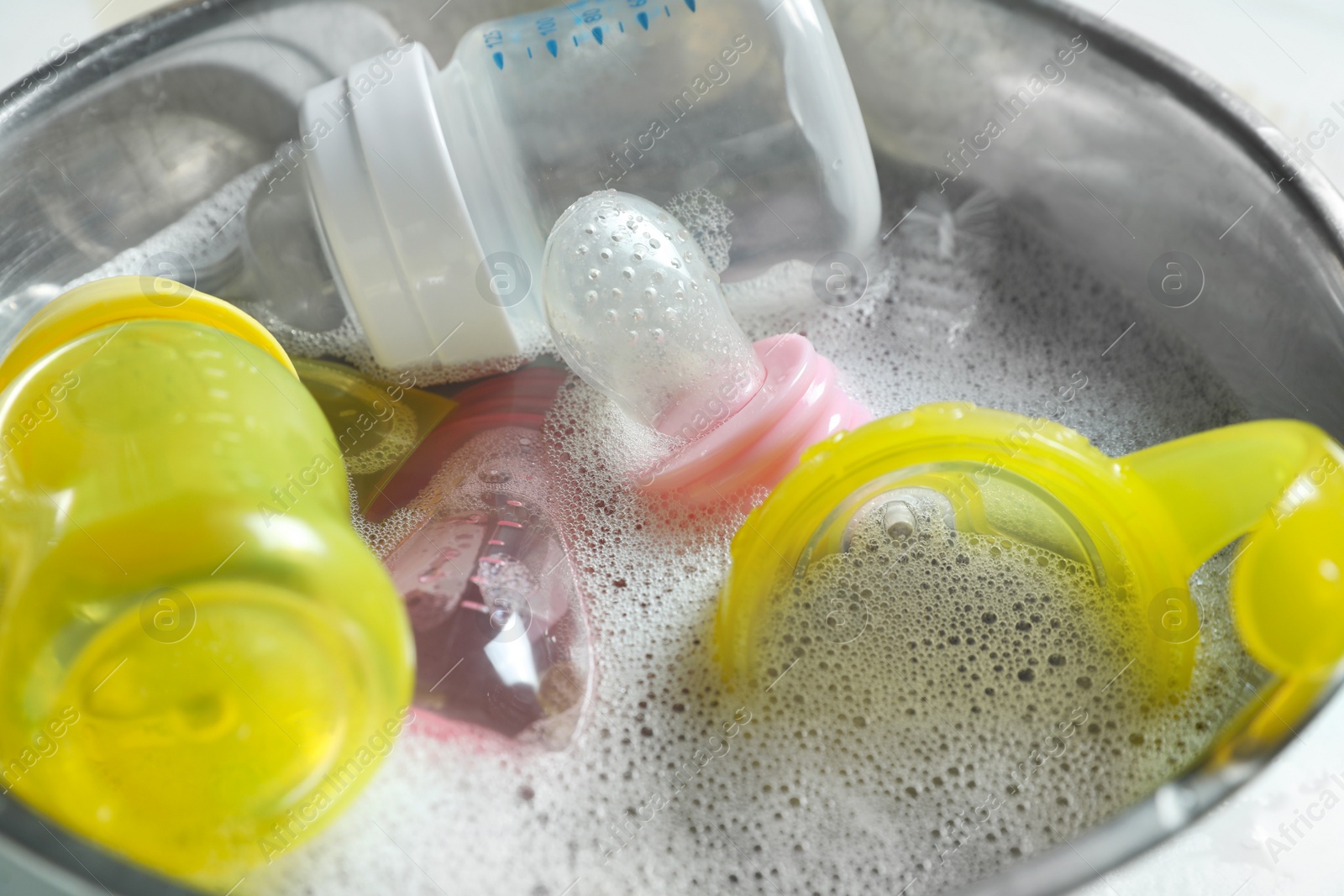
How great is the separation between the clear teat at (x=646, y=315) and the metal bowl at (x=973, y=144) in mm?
196

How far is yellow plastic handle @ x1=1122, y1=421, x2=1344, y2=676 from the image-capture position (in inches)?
12.4

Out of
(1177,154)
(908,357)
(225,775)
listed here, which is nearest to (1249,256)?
(1177,154)

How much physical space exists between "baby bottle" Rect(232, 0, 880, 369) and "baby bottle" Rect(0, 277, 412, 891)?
156 mm

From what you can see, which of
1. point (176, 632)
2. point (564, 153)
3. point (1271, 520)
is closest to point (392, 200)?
point (564, 153)

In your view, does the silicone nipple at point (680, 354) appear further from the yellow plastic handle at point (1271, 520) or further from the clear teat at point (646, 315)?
the yellow plastic handle at point (1271, 520)

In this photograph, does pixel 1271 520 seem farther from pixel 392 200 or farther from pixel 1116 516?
pixel 392 200

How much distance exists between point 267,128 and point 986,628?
46cm

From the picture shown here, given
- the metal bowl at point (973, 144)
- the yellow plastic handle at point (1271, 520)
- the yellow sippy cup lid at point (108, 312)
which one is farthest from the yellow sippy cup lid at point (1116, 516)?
the yellow sippy cup lid at point (108, 312)

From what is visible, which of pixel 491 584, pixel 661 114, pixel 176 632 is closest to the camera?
pixel 176 632

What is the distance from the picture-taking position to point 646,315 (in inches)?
17.0

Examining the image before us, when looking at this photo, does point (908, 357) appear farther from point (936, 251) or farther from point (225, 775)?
point (225, 775)

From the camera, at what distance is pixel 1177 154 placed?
1.55 ft

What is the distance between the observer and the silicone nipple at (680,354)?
422 mm

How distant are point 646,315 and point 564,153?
13 cm
